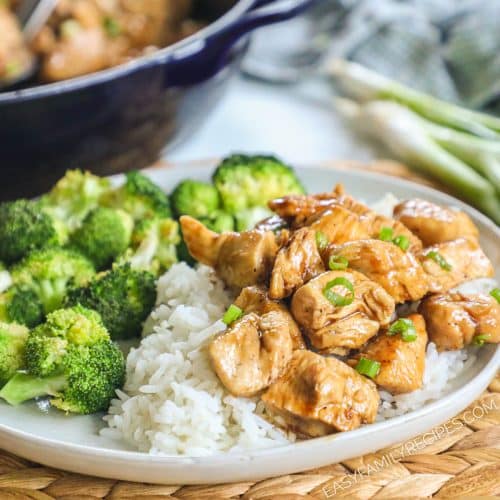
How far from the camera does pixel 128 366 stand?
2.95 m

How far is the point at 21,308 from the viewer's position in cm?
313

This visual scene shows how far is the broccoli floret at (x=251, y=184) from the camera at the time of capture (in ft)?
12.2

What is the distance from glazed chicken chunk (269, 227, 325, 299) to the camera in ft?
9.03

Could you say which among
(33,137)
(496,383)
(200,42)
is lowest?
(496,383)

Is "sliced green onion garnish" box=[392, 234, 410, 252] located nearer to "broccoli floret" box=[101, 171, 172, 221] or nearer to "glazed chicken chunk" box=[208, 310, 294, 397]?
"glazed chicken chunk" box=[208, 310, 294, 397]

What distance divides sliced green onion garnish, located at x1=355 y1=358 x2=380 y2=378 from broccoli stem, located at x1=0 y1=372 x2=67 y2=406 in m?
1.03

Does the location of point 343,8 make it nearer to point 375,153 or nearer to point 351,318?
point 375,153

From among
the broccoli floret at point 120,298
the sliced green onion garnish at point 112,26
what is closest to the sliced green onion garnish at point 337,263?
the broccoli floret at point 120,298

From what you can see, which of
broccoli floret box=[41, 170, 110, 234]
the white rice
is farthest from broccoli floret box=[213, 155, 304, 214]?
the white rice

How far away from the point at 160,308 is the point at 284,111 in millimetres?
2775

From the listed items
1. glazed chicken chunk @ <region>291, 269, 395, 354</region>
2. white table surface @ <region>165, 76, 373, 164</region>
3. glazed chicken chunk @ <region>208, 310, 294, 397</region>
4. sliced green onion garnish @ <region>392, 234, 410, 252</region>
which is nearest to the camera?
glazed chicken chunk @ <region>208, 310, 294, 397</region>

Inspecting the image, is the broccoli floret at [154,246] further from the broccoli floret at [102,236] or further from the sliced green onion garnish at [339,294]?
the sliced green onion garnish at [339,294]

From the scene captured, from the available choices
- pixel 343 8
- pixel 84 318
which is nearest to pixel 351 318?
pixel 84 318

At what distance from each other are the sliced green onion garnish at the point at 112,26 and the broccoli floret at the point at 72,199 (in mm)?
1225
